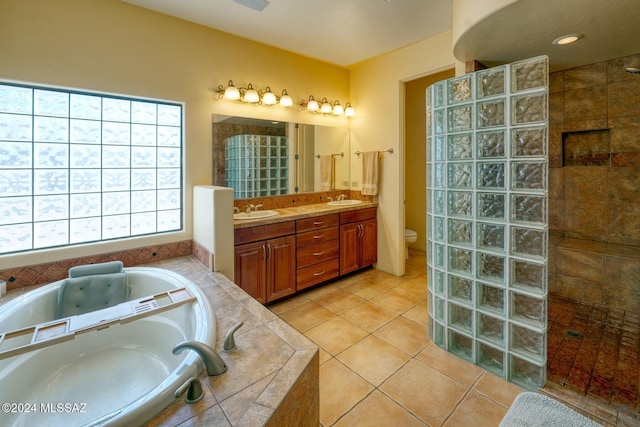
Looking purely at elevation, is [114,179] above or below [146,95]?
below

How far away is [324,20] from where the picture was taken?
277cm

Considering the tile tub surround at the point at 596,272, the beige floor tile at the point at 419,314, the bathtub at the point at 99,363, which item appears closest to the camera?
the bathtub at the point at 99,363

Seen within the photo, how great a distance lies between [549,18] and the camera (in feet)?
5.84

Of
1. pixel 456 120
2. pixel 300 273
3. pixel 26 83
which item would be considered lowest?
pixel 300 273

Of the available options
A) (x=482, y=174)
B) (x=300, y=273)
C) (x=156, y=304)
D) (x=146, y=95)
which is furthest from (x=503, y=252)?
(x=146, y=95)

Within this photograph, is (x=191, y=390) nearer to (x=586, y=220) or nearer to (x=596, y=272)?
(x=596, y=272)

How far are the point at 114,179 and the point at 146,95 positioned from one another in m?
0.79

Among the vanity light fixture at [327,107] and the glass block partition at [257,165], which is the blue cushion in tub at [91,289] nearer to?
the glass block partition at [257,165]

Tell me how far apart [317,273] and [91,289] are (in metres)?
2.04

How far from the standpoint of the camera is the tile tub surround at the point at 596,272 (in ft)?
8.42

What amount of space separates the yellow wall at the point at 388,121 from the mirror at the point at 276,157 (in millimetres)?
366

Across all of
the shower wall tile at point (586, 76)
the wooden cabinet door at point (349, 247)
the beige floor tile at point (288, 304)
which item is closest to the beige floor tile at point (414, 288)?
the wooden cabinet door at point (349, 247)

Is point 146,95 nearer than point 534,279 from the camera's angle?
No

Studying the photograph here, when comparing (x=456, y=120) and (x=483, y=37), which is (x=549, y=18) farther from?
(x=456, y=120)
